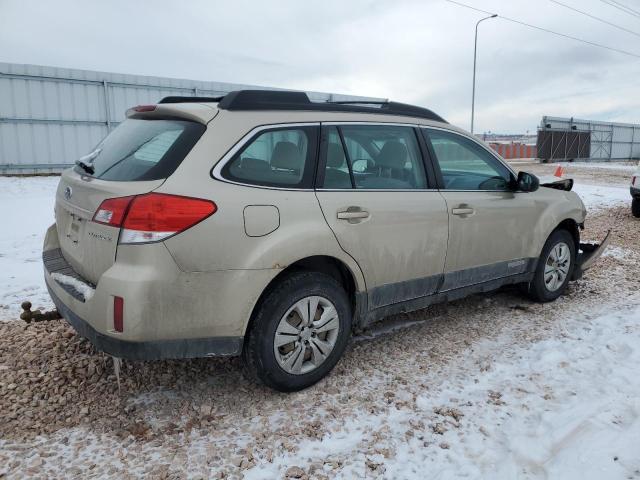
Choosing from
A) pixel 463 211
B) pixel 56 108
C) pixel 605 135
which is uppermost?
pixel 605 135

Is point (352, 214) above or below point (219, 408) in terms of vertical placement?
above

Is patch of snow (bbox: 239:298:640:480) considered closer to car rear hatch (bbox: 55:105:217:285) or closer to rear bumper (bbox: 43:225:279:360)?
rear bumper (bbox: 43:225:279:360)

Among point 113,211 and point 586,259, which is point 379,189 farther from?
point 586,259

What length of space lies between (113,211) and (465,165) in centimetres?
290

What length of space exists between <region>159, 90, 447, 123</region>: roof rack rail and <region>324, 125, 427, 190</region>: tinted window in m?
0.14

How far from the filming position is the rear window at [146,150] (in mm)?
2686

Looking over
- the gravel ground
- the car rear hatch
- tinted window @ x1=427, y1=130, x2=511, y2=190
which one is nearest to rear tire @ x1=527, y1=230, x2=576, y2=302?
the gravel ground

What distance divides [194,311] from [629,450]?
2366 millimetres

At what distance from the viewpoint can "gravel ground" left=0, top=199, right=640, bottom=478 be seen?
2.53 m

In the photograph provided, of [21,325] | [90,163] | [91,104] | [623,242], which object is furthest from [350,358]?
[91,104]

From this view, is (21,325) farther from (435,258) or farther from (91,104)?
(91,104)

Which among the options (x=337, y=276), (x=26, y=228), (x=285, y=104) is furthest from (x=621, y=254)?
(x=26, y=228)

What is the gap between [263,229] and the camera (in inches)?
109

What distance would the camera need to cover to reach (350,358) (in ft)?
12.1
